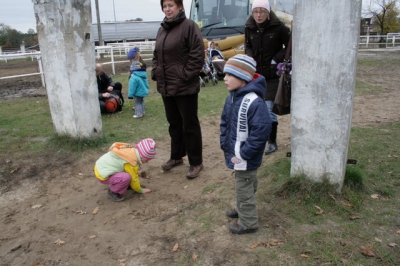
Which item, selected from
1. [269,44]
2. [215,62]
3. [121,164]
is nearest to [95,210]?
[121,164]

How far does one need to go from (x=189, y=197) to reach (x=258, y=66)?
6.01ft

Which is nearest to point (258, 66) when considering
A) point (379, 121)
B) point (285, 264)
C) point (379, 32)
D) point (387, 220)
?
point (387, 220)

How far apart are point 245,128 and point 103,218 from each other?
171 cm

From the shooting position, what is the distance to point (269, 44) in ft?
→ 13.5

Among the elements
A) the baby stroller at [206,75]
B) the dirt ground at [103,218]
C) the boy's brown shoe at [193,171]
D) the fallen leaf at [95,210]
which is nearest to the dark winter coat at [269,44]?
the dirt ground at [103,218]

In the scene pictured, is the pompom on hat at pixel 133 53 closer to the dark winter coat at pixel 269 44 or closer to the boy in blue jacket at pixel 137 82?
the boy in blue jacket at pixel 137 82

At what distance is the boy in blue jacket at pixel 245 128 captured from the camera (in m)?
2.60

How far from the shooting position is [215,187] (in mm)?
3797

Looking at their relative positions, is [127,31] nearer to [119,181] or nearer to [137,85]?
[137,85]

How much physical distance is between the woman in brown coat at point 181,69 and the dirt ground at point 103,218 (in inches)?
19.5

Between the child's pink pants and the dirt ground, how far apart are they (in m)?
0.18

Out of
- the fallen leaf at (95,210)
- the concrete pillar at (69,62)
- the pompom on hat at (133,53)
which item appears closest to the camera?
the fallen leaf at (95,210)

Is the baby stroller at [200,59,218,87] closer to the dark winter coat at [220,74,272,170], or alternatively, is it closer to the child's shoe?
the child's shoe

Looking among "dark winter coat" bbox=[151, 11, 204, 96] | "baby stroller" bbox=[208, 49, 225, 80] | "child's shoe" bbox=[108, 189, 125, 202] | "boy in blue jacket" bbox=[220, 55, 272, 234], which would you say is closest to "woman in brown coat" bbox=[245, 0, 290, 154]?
"dark winter coat" bbox=[151, 11, 204, 96]
